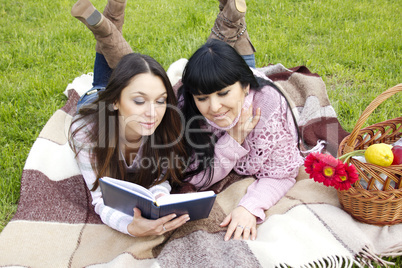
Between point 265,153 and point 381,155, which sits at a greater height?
point 381,155

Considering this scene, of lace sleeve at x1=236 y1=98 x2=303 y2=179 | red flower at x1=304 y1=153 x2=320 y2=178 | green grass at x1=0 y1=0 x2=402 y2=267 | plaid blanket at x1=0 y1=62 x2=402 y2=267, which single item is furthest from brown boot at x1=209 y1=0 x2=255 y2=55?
red flower at x1=304 y1=153 x2=320 y2=178

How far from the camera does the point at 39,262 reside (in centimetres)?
204

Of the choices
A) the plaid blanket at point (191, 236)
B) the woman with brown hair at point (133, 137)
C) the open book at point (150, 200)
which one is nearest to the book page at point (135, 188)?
the open book at point (150, 200)

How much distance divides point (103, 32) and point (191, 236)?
5.41ft

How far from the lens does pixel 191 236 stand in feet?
7.02

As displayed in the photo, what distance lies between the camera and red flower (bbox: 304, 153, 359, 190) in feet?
6.42

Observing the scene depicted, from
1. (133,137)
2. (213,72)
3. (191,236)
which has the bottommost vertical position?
(191,236)

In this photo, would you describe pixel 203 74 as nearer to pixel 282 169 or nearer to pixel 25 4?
pixel 282 169

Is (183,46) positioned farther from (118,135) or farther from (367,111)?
(367,111)

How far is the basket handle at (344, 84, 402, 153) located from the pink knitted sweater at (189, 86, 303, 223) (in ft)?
1.18

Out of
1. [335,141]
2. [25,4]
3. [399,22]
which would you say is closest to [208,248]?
[335,141]

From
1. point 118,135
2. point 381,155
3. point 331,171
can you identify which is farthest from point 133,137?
point 381,155

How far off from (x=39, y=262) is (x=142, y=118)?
3.08 ft

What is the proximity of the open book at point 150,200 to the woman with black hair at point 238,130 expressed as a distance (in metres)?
0.34
